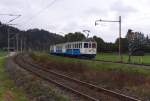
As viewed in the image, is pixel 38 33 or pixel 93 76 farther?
A: pixel 38 33

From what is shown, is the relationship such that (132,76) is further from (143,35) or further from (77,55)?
(143,35)

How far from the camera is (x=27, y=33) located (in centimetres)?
18425

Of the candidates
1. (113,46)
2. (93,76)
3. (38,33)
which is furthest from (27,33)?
(93,76)

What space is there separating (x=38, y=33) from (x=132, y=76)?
169 meters

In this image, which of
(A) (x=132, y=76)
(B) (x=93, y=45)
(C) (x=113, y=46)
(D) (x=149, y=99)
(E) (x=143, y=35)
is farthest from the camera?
(E) (x=143, y=35)

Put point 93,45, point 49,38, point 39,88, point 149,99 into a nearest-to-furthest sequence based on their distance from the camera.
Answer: point 149,99 → point 39,88 → point 93,45 → point 49,38

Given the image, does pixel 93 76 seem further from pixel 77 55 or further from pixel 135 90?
pixel 77 55

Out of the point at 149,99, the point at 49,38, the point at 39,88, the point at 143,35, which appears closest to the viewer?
the point at 149,99

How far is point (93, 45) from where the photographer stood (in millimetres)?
60812

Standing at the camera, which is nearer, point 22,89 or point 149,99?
point 149,99

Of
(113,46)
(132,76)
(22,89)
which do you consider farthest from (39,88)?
(113,46)

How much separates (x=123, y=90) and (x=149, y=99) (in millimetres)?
3385

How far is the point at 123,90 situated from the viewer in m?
19.8

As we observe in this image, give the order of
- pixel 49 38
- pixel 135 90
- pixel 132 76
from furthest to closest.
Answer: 1. pixel 49 38
2. pixel 132 76
3. pixel 135 90
